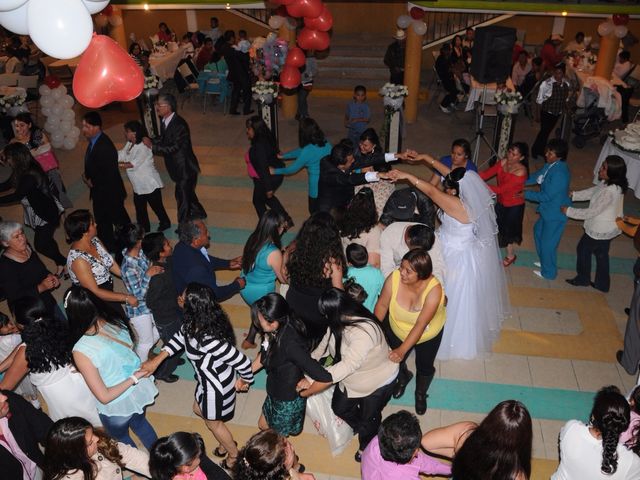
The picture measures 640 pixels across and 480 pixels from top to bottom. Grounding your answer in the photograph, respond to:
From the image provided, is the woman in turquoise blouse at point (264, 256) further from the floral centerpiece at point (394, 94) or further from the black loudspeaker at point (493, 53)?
the floral centerpiece at point (394, 94)

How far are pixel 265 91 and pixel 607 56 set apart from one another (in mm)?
6195

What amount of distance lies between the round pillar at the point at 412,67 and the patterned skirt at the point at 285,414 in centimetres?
747

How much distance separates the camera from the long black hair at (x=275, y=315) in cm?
319

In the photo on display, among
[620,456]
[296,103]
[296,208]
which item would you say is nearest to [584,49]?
[296,103]

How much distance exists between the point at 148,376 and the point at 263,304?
940mm

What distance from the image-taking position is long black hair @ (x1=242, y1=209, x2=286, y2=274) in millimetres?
4095

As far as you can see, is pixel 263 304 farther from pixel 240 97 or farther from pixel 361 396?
pixel 240 97

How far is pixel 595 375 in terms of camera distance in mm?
4695

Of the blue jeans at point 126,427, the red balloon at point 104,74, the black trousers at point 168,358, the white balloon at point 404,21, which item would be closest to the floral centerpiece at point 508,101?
the white balloon at point 404,21

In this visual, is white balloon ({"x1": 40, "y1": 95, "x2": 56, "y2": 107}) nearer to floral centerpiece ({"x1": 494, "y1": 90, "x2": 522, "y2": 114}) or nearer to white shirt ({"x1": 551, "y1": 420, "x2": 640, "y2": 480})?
floral centerpiece ({"x1": 494, "y1": 90, "x2": 522, "y2": 114})

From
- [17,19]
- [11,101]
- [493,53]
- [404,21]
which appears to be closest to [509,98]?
[493,53]

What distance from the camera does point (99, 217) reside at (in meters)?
5.88

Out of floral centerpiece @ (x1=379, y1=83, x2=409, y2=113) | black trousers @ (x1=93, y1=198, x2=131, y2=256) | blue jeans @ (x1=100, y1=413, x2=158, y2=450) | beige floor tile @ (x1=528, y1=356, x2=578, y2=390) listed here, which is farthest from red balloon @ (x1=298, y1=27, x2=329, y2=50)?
blue jeans @ (x1=100, y1=413, x2=158, y2=450)

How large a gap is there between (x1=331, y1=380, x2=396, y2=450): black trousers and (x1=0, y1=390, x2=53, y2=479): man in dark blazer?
170 centimetres
